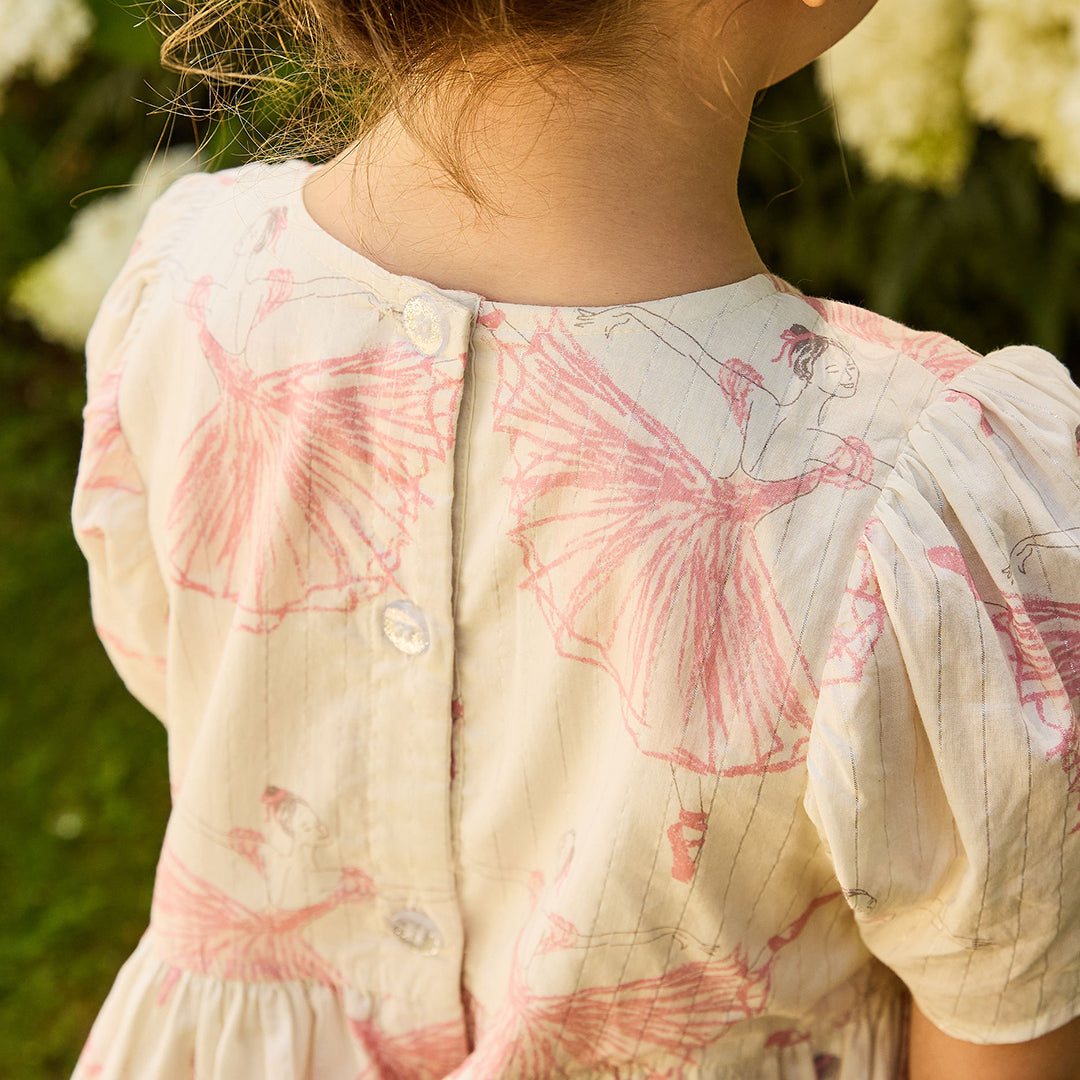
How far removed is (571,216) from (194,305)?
33cm

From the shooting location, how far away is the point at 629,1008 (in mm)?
830

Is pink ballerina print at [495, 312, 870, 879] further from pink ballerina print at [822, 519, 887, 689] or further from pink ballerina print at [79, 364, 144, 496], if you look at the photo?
pink ballerina print at [79, 364, 144, 496]

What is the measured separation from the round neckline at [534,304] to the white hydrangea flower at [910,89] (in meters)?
0.84

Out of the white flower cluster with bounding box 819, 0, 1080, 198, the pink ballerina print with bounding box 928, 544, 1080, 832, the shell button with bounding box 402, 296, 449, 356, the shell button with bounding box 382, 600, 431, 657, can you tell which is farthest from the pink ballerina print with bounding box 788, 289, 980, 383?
the white flower cluster with bounding box 819, 0, 1080, 198

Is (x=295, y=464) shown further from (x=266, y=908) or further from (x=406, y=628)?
(x=266, y=908)

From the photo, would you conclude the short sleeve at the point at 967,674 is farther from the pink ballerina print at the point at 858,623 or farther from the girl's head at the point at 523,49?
the girl's head at the point at 523,49

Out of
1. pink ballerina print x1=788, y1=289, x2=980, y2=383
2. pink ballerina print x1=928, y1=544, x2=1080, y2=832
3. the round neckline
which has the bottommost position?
pink ballerina print x1=928, y1=544, x2=1080, y2=832

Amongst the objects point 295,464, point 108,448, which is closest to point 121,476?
point 108,448

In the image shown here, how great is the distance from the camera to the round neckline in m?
0.72

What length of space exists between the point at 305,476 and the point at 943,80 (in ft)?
3.57

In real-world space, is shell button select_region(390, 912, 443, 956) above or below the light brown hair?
below

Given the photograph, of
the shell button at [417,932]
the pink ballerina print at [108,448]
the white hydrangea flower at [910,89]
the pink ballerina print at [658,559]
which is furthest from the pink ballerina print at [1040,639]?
the white hydrangea flower at [910,89]

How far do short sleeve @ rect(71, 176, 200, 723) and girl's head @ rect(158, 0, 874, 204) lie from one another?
0.23m

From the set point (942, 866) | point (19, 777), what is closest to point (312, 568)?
point (942, 866)
